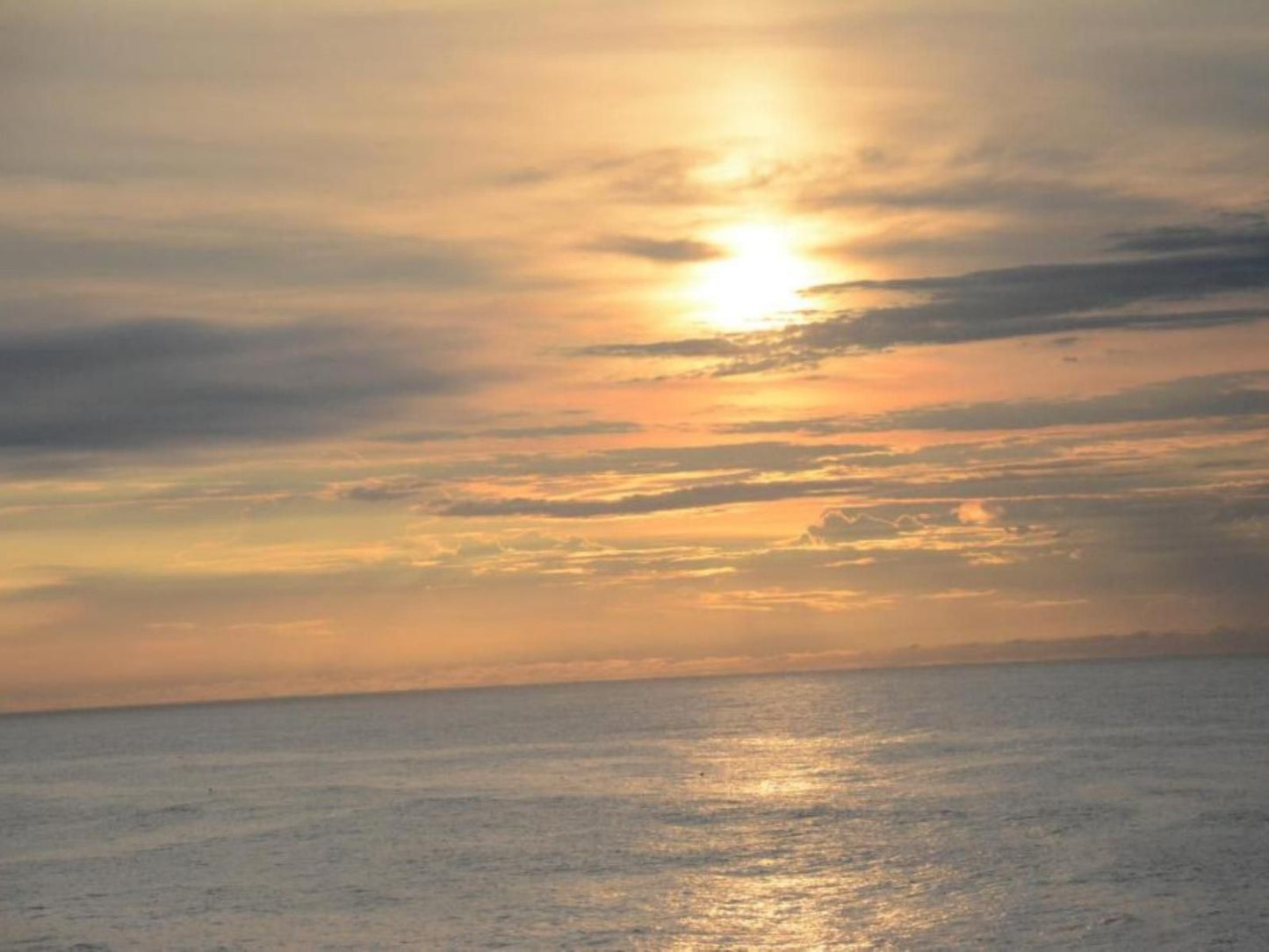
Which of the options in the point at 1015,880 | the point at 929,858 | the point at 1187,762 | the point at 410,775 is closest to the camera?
the point at 1015,880

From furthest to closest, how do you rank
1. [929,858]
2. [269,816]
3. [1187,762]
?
[1187,762] < [269,816] < [929,858]

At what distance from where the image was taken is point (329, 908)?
67125mm

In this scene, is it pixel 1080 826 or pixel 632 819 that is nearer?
pixel 1080 826

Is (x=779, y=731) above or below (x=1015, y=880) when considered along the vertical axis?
above

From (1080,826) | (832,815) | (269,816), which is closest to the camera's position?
(1080,826)

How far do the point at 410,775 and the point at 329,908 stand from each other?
7347cm

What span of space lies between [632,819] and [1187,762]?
161 ft

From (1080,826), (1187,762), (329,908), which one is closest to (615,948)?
(329,908)

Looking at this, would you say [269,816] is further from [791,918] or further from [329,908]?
[791,918]

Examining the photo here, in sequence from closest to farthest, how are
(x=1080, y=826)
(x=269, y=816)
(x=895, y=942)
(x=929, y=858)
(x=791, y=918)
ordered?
1. (x=895, y=942)
2. (x=791, y=918)
3. (x=929, y=858)
4. (x=1080, y=826)
5. (x=269, y=816)

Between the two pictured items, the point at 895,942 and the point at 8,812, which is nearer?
the point at 895,942

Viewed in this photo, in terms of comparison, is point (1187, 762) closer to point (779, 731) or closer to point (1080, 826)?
point (1080, 826)

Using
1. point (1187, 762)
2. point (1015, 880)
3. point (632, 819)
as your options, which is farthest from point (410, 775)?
point (1015, 880)

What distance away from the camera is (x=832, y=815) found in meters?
92.9
